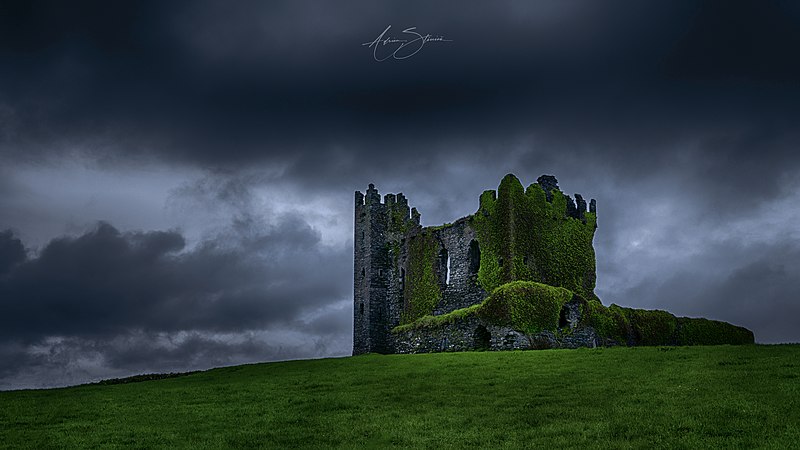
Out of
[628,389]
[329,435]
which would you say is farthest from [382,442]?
[628,389]

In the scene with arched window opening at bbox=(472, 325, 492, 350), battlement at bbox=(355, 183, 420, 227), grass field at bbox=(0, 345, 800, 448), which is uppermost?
battlement at bbox=(355, 183, 420, 227)

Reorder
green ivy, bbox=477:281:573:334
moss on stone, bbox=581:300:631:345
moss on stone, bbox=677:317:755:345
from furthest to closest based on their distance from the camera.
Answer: moss on stone, bbox=677:317:755:345, moss on stone, bbox=581:300:631:345, green ivy, bbox=477:281:573:334

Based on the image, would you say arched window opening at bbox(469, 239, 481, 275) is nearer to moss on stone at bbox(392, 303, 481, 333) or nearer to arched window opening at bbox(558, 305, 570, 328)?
moss on stone at bbox(392, 303, 481, 333)

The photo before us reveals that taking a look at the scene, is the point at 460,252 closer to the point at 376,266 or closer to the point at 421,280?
the point at 421,280

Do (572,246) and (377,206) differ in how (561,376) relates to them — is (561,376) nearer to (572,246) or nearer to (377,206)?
(572,246)

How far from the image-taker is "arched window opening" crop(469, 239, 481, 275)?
63.2 metres

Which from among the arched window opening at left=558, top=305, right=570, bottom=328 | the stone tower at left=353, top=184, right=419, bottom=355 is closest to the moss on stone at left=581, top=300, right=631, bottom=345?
the arched window opening at left=558, top=305, right=570, bottom=328

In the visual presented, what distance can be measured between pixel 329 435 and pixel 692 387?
44.2ft

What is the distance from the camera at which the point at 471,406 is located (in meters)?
26.5

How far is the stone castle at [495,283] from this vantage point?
50.0 m

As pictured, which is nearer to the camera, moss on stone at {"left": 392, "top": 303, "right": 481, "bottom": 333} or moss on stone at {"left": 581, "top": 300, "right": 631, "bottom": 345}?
moss on stone at {"left": 392, "top": 303, "right": 481, "bottom": 333}

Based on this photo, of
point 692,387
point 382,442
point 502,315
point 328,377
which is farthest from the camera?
point 502,315

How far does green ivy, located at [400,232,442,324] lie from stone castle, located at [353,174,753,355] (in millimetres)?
108

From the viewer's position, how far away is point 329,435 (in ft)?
77.0
